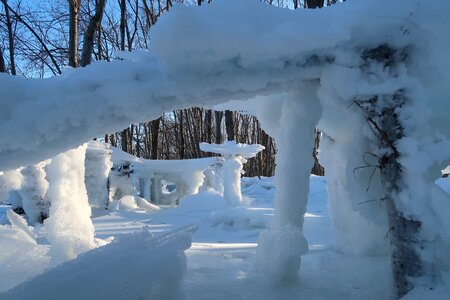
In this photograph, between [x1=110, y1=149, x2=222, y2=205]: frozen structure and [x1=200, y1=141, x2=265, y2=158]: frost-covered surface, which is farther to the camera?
[x1=110, y1=149, x2=222, y2=205]: frozen structure

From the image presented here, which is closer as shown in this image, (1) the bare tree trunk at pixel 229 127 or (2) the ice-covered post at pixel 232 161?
(2) the ice-covered post at pixel 232 161

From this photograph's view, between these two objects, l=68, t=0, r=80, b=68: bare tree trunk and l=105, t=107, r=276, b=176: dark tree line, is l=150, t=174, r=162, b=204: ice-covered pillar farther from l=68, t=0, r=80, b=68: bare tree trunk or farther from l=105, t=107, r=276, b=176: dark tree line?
l=68, t=0, r=80, b=68: bare tree trunk

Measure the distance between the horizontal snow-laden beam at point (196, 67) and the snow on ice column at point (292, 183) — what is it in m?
0.33

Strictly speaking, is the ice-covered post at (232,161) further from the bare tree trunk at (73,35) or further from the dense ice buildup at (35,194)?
the dense ice buildup at (35,194)

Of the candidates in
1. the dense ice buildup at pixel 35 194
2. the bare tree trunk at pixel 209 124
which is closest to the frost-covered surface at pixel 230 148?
the dense ice buildup at pixel 35 194

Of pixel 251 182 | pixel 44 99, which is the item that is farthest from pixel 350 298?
pixel 251 182

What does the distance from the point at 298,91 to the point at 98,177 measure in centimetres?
917

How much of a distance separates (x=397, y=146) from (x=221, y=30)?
1261 millimetres

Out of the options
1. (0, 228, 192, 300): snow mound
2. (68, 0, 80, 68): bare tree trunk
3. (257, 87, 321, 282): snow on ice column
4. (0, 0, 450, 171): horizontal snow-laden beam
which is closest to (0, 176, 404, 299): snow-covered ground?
(0, 228, 192, 300): snow mound

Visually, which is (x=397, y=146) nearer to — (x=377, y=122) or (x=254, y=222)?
(x=377, y=122)

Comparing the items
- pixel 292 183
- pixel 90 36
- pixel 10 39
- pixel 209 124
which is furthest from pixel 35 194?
pixel 209 124

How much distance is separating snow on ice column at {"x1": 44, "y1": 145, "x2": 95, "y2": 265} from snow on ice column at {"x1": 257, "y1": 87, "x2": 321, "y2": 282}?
1.72m

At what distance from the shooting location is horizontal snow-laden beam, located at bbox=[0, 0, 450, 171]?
1.93 meters

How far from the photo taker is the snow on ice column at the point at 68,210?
3414mm
